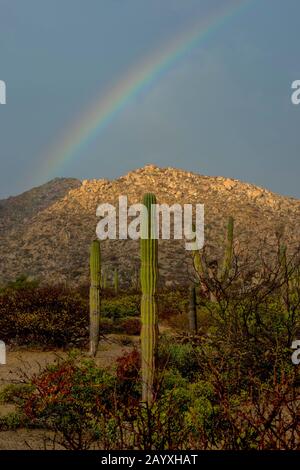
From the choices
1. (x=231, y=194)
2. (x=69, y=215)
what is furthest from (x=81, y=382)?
(x=231, y=194)

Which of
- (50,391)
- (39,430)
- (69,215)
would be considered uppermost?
(69,215)

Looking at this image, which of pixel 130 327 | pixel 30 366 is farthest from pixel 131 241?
pixel 30 366

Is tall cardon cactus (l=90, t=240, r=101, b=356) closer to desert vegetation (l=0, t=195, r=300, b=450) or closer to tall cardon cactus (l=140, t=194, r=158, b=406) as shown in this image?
desert vegetation (l=0, t=195, r=300, b=450)

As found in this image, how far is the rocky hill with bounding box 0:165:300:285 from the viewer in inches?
1586

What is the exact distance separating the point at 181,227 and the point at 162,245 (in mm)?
2002

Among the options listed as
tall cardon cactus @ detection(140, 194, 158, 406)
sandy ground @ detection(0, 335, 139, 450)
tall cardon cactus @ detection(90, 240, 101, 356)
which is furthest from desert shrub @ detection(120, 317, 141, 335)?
tall cardon cactus @ detection(140, 194, 158, 406)

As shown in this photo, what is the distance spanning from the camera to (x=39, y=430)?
728 cm

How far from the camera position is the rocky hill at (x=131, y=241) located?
40281mm

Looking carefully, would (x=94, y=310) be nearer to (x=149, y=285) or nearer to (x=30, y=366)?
(x=30, y=366)

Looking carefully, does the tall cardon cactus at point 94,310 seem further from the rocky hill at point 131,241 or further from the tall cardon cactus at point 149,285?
the rocky hill at point 131,241

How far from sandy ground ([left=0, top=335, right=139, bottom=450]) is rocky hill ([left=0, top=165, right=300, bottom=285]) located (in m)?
21.5

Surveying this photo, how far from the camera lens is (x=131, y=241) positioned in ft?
144
